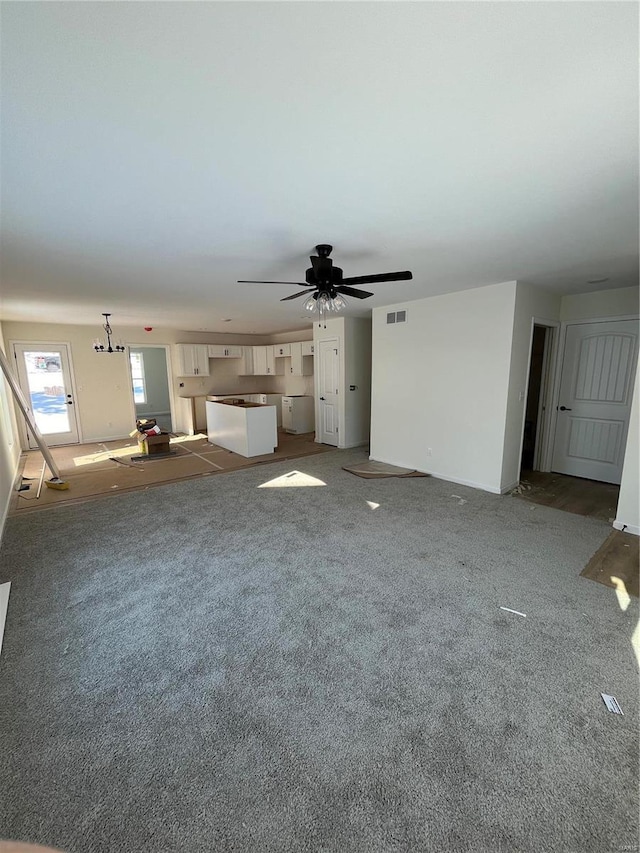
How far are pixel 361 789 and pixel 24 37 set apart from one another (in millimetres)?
2747

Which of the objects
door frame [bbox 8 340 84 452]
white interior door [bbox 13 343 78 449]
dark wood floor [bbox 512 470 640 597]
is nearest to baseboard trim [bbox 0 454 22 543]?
door frame [bbox 8 340 84 452]

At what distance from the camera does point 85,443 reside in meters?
7.56

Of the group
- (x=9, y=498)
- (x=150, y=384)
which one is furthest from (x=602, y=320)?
(x=150, y=384)

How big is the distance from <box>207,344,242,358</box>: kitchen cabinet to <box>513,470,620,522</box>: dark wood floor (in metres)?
7.12

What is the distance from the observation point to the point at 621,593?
8.16 ft

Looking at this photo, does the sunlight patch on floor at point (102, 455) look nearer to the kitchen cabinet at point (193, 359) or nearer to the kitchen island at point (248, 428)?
the kitchen island at point (248, 428)

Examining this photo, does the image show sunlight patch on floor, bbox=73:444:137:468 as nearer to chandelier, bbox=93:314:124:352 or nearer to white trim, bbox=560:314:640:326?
chandelier, bbox=93:314:124:352

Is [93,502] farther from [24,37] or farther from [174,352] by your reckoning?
[174,352]

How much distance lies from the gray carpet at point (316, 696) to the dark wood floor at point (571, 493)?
30.4 inches

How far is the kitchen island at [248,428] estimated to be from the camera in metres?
6.24

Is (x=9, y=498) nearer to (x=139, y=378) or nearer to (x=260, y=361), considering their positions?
(x=260, y=361)

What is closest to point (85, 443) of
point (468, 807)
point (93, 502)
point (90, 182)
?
point (93, 502)

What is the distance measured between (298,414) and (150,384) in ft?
17.6

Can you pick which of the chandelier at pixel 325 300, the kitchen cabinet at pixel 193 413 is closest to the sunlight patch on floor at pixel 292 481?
the chandelier at pixel 325 300
